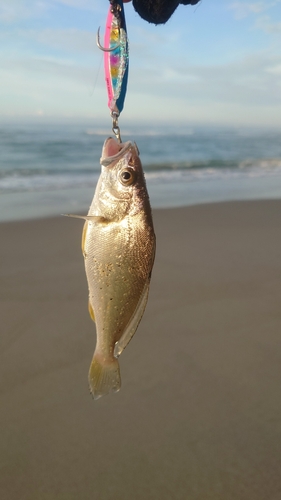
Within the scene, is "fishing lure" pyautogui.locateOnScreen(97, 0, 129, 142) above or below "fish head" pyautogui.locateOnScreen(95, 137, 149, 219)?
above

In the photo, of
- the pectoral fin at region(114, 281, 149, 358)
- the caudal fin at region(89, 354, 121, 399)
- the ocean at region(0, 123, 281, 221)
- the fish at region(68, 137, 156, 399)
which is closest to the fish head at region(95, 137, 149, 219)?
the fish at region(68, 137, 156, 399)

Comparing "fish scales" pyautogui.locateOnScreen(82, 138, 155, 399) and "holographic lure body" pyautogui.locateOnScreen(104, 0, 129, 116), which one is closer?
"fish scales" pyautogui.locateOnScreen(82, 138, 155, 399)

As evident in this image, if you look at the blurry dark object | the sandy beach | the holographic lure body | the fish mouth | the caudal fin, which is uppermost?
the blurry dark object

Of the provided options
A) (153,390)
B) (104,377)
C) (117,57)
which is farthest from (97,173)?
(104,377)

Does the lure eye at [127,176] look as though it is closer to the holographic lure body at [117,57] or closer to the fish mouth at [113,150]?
the fish mouth at [113,150]

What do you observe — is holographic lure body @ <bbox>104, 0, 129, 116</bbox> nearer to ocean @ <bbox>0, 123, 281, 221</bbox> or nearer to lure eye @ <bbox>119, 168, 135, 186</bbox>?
→ lure eye @ <bbox>119, 168, 135, 186</bbox>

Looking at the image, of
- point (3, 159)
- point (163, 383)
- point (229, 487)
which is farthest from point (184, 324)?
point (3, 159)

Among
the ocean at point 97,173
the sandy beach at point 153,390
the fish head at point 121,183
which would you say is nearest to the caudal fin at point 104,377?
the fish head at point 121,183

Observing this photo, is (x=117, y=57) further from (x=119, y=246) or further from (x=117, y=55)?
(x=119, y=246)
